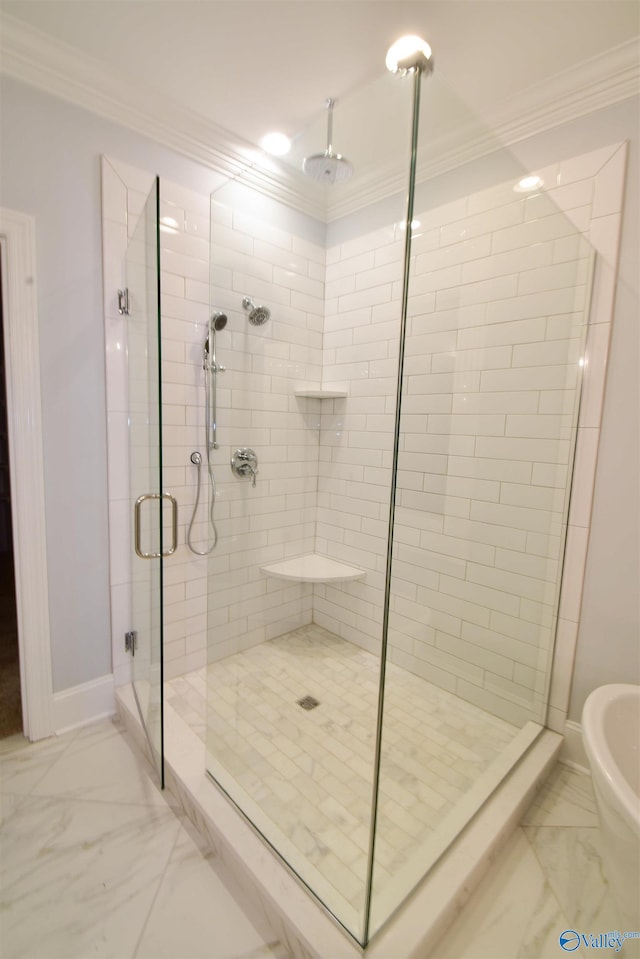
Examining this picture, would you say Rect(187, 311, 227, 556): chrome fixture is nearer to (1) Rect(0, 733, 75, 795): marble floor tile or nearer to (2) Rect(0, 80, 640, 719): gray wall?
(2) Rect(0, 80, 640, 719): gray wall

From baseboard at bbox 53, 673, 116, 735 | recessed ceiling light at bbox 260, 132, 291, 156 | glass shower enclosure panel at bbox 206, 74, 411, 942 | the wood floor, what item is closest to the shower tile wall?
glass shower enclosure panel at bbox 206, 74, 411, 942

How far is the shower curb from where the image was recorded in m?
0.99

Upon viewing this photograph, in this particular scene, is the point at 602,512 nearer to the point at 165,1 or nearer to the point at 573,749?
the point at 573,749

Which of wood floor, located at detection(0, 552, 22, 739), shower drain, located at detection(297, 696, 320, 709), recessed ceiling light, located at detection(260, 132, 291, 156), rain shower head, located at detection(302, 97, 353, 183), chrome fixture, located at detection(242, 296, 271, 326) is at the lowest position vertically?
wood floor, located at detection(0, 552, 22, 739)

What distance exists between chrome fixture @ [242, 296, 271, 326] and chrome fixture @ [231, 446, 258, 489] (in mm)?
639

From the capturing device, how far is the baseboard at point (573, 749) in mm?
1688

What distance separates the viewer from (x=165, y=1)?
131 cm

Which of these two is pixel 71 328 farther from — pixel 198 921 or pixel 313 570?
pixel 198 921

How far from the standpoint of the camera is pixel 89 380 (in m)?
1.73

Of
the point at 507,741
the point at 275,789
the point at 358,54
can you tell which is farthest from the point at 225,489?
the point at 358,54

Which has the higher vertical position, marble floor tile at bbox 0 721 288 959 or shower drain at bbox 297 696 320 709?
shower drain at bbox 297 696 320 709

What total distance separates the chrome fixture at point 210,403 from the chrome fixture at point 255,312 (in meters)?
0.13

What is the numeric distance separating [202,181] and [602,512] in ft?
7.70

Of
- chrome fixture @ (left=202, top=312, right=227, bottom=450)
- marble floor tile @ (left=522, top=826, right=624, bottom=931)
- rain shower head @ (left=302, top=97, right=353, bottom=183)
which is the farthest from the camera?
chrome fixture @ (left=202, top=312, right=227, bottom=450)
